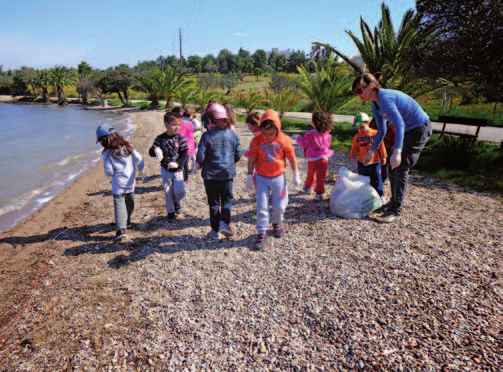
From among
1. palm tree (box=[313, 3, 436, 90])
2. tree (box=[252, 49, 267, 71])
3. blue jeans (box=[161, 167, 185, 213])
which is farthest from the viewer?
tree (box=[252, 49, 267, 71])

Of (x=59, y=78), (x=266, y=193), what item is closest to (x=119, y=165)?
(x=266, y=193)

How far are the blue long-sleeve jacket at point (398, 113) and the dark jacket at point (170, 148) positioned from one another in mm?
2907

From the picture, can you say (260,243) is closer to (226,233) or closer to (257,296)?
(226,233)

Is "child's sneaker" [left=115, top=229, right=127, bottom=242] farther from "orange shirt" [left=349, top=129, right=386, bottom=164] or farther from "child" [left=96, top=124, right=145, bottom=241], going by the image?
"orange shirt" [left=349, top=129, right=386, bottom=164]

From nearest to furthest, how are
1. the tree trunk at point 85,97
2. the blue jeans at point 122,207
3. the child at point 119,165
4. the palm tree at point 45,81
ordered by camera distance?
the child at point 119,165 < the blue jeans at point 122,207 < the tree trunk at point 85,97 < the palm tree at point 45,81

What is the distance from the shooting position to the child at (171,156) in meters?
4.23

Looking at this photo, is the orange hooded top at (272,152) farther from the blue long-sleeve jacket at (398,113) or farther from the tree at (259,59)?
the tree at (259,59)

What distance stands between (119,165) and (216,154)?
4.42ft

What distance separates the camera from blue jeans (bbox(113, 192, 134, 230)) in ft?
12.6

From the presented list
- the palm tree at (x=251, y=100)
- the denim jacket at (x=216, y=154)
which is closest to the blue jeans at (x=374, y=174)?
the denim jacket at (x=216, y=154)

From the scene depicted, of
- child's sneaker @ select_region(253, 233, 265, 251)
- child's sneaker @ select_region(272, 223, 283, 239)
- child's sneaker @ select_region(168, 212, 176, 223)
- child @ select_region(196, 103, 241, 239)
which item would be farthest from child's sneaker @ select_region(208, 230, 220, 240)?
Result: child's sneaker @ select_region(168, 212, 176, 223)

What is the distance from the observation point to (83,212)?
17.5 feet

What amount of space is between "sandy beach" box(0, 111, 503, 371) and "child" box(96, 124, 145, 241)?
0.44m

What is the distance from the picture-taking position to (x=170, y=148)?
4.33 metres
